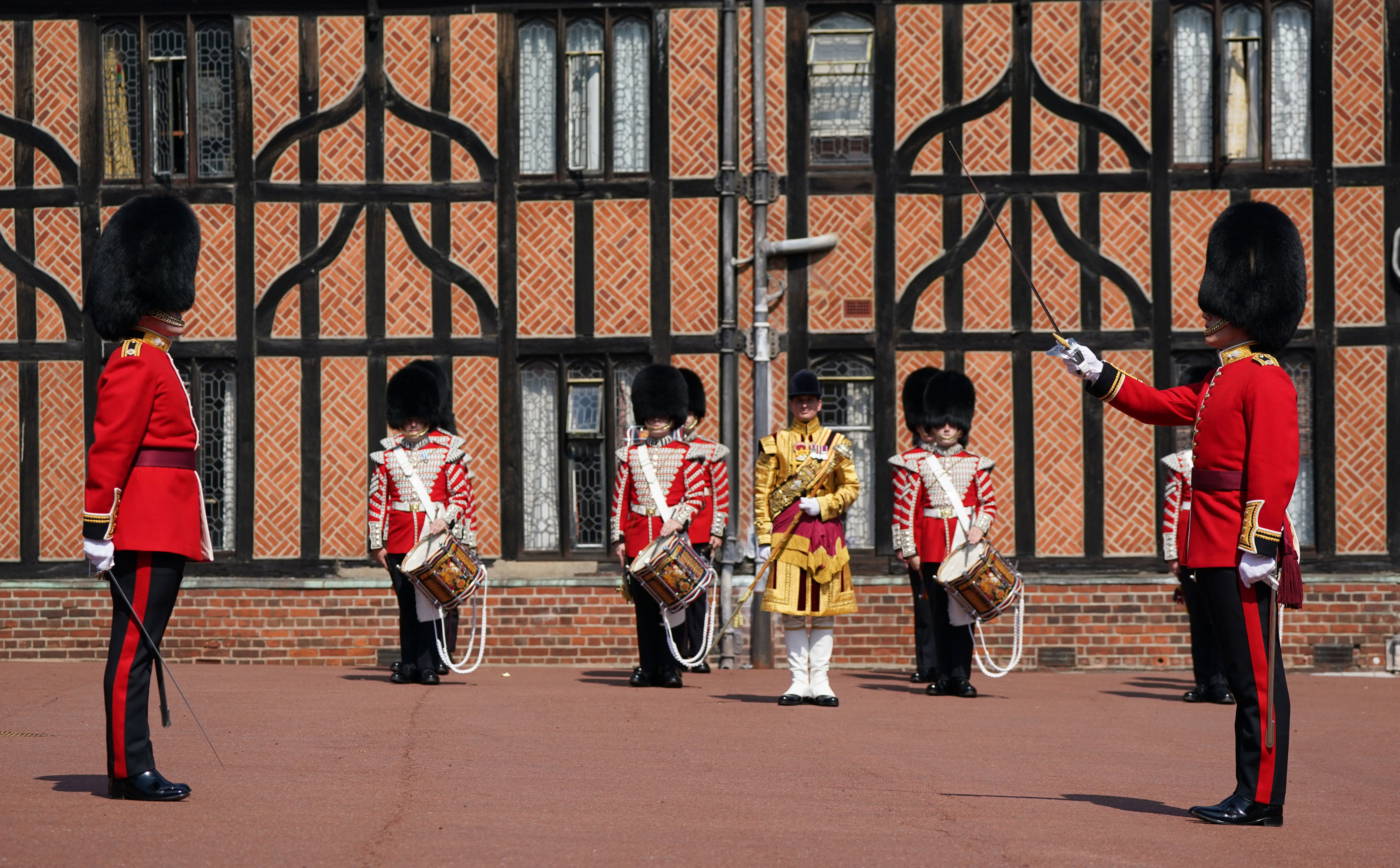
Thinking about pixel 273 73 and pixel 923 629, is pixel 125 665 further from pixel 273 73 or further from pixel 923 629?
pixel 273 73

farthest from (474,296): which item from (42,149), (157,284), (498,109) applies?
(157,284)

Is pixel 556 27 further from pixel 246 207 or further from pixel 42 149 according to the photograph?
pixel 42 149

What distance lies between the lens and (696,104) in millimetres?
13242

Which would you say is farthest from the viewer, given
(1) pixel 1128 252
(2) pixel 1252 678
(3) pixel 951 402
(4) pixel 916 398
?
(1) pixel 1128 252

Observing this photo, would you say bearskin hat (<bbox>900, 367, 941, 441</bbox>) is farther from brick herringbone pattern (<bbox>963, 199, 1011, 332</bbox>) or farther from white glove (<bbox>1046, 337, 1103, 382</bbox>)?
white glove (<bbox>1046, 337, 1103, 382</bbox>)

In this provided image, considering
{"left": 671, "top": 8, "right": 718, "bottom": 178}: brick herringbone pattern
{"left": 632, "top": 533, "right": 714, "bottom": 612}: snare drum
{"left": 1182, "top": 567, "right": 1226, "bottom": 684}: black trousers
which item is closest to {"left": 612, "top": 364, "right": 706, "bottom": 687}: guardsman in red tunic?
{"left": 632, "top": 533, "right": 714, "bottom": 612}: snare drum

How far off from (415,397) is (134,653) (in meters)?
4.92

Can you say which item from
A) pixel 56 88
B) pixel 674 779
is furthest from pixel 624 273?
pixel 674 779

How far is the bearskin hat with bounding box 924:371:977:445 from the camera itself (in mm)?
11367

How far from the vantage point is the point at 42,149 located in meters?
13.5

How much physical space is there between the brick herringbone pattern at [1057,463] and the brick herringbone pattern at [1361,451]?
1964mm

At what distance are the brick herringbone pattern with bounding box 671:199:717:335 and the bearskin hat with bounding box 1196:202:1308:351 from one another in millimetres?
6833

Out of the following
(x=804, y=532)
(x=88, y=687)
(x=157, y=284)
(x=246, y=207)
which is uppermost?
(x=246, y=207)

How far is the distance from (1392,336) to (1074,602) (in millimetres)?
3109
